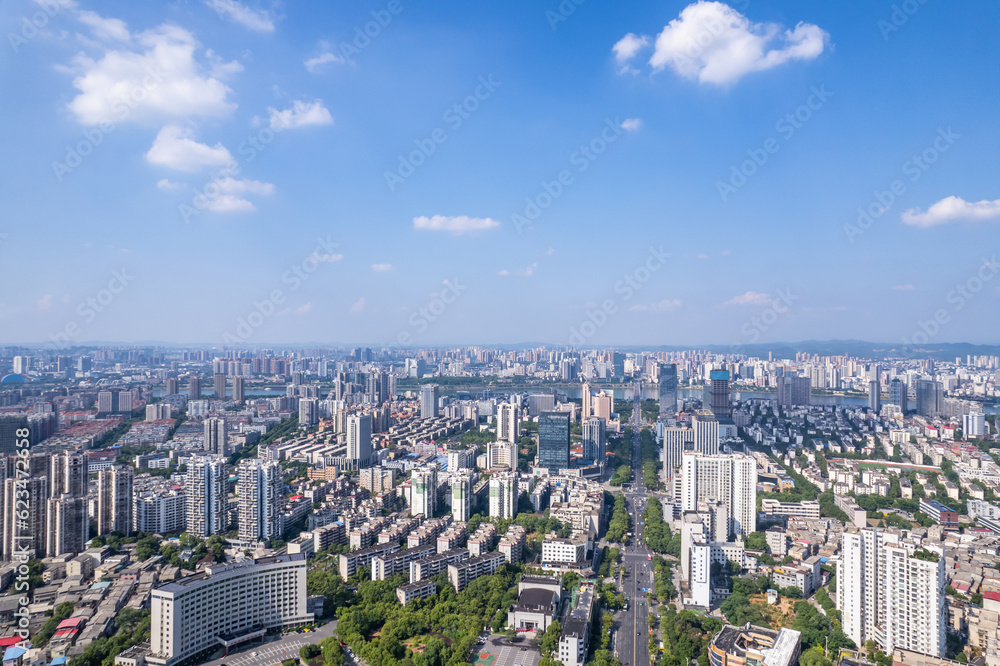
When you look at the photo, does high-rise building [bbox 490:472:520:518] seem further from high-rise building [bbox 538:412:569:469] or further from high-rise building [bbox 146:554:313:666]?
high-rise building [bbox 146:554:313:666]

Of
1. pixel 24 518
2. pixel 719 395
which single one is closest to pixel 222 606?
pixel 24 518

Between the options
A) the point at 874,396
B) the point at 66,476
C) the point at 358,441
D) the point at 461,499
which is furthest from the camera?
the point at 874,396

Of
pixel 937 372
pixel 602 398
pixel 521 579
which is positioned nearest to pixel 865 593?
pixel 521 579

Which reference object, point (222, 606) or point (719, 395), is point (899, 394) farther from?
point (222, 606)

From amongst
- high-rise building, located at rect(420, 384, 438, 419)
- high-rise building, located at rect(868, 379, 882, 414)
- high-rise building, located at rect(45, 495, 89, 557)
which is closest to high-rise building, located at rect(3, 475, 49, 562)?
high-rise building, located at rect(45, 495, 89, 557)

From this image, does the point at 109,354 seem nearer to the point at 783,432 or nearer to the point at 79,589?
the point at 79,589
